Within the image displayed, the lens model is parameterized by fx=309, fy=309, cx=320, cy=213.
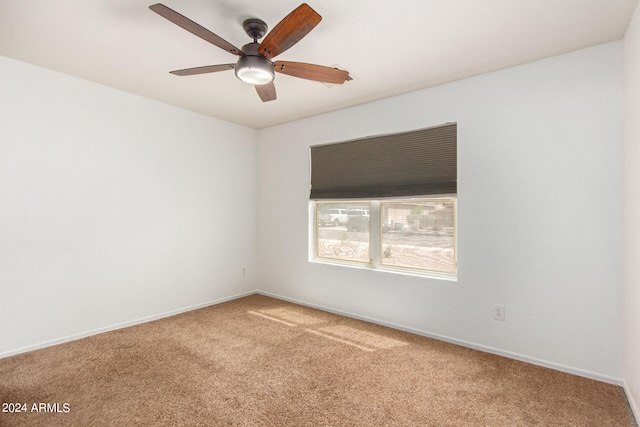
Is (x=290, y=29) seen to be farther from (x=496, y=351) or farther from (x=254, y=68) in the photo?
(x=496, y=351)

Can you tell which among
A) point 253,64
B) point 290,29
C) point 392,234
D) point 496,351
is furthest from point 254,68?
point 496,351

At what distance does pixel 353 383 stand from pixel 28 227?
10.4 feet

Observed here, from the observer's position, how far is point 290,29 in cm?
174

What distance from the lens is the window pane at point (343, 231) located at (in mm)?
3881

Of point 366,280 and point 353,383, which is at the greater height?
point 366,280

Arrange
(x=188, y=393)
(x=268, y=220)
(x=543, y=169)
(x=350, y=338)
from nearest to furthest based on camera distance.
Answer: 1. (x=188, y=393)
2. (x=543, y=169)
3. (x=350, y=338)
4. (x=268, y=220)

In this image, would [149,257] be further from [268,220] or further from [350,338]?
[350,338]

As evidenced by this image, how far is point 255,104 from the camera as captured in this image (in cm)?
376

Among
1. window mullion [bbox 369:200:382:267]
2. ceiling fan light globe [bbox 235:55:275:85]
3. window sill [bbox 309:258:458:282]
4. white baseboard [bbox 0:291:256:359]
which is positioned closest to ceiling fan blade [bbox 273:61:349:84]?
ceiling fan light globe [bbox 235:55:275:85]

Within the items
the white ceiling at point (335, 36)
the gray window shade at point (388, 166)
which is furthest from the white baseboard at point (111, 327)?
the white ceiling at point (335, 36)

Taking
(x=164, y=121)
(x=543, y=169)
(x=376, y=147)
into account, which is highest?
(x=164, y=121)

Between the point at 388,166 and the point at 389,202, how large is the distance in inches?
16.5

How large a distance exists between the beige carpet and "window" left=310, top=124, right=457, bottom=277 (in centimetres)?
92

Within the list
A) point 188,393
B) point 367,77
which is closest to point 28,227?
point 188,393
